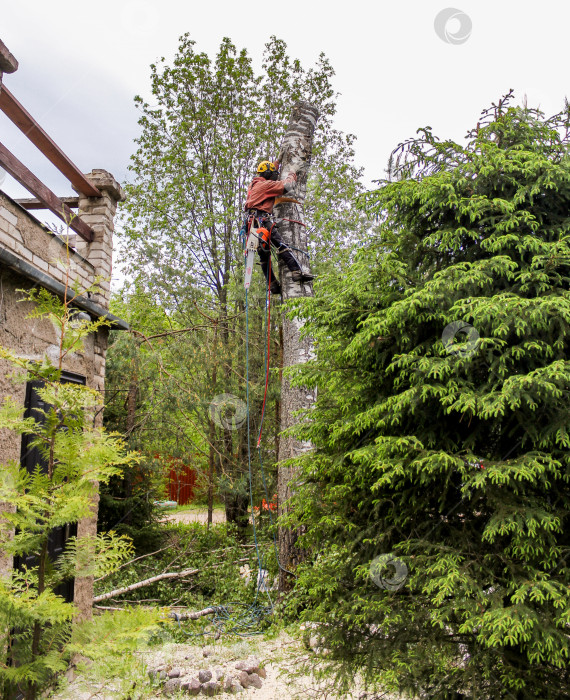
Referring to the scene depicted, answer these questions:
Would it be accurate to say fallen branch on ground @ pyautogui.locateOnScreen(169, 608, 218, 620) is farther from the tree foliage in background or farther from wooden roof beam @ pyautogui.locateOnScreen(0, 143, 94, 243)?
wooden roof beam @ pyautogui.locateOnScreen(0, 143, 94, 243)

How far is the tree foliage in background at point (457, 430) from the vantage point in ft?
8.85

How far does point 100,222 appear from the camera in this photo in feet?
20.6

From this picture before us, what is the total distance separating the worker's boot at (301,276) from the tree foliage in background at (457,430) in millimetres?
2761

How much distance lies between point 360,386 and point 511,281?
1.12m

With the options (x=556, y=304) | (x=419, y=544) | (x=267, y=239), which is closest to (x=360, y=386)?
(x=419, y=544)

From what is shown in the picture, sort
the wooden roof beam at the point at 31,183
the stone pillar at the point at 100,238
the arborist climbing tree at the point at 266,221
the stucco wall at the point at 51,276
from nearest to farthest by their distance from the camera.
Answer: the stucco wall at the point at 51,276 < the wooden roof beam at the point at 31,183 < the stone pillar at the point at 100,238 < the arborist climbing tree at the point at 266,221

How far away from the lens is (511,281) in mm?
3139

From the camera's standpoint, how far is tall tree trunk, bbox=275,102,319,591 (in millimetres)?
6270

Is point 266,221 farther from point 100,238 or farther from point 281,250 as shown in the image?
point 100,238

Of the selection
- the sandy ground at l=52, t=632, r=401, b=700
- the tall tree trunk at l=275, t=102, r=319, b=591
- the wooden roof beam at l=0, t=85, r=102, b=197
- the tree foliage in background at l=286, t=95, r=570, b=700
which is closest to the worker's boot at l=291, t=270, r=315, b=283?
the tall tree trunk at l=275, t=102, r=319, b=591

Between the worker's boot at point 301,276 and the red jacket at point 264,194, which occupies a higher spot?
the red jacket at point 264,194

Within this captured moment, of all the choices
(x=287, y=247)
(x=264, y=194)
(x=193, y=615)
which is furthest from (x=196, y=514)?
(x=264, y=194)

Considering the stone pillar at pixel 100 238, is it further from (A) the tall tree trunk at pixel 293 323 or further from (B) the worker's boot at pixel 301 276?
(B) the worker's boot at pixel 301 276

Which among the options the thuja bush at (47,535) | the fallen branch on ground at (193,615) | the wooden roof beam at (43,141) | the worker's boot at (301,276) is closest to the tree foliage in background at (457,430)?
the thuja bush at (47,535)
